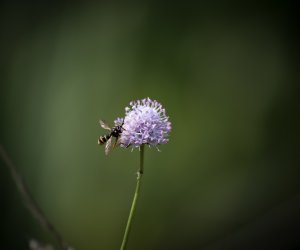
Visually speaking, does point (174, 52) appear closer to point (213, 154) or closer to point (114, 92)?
point (114, 92)

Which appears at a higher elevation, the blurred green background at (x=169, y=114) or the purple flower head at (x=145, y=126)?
the blurred green background at (x=169, y=114)

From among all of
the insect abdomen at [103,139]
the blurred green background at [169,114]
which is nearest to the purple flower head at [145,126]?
the insect abdomen at [103,139]

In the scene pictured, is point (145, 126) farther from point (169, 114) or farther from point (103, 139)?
point (169, 114)

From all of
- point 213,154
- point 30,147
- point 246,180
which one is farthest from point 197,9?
point 30,147

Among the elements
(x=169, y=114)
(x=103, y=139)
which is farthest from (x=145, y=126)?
(x=169, y=114)

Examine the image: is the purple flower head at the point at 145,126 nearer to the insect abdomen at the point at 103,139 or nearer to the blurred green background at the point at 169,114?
the insect abdomen at the point at 103,139

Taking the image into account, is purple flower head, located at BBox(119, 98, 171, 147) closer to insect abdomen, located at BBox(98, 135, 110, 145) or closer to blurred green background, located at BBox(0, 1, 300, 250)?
insect abdomen, located at BBox(98, 135, 110, 145)
